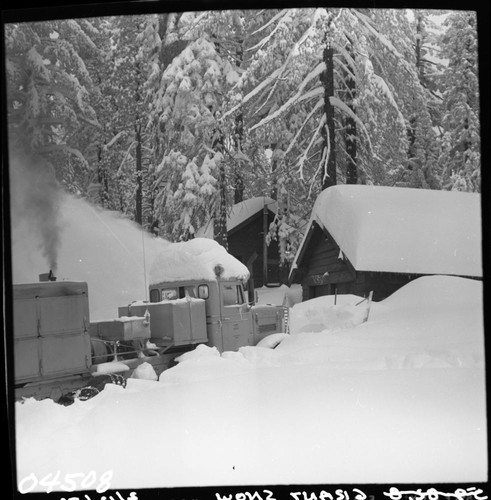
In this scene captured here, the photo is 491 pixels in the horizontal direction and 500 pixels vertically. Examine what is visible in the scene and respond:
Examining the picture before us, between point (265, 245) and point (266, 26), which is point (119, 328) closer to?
point (265, 245)

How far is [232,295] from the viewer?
5.91 meters

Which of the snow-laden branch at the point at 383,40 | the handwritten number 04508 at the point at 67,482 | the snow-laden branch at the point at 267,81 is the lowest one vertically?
the handwritten number 04508 at the point at 67,482

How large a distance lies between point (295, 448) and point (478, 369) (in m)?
1.68

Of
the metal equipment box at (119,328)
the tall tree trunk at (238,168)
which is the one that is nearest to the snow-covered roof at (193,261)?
the tall tree trunk at (238,168)

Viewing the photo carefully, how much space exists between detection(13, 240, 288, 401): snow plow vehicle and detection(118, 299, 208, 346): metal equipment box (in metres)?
Answer: 0.01

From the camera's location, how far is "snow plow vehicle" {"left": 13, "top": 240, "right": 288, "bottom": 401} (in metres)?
5.11

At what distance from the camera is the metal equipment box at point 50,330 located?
501cm

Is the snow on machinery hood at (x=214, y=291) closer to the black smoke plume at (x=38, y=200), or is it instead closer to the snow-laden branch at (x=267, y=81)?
the black smoke plume at (x=38, y=200)

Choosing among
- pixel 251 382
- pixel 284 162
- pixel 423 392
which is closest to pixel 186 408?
pixel 251 382

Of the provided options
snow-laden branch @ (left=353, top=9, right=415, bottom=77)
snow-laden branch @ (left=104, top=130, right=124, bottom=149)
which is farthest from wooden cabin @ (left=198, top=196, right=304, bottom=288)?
snow-laden branch @ (left=353, top=9, right=415, bottom=77)

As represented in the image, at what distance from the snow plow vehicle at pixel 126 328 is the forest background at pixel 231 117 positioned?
80 centimetres

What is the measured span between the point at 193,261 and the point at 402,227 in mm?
2171

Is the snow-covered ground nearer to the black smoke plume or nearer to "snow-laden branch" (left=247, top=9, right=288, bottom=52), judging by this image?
the black smoke plume

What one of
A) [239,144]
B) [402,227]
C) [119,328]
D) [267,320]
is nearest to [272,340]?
[267,320]
